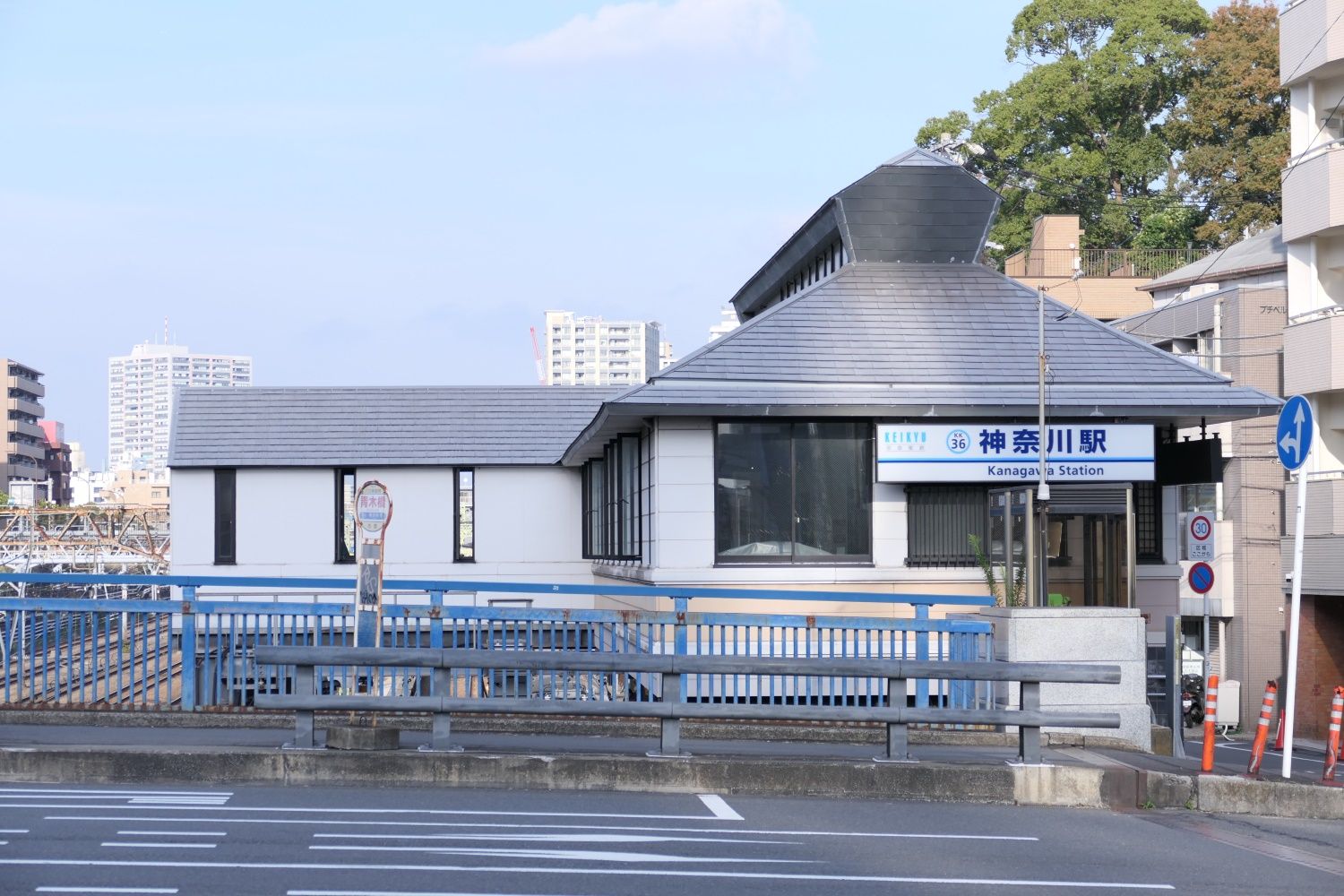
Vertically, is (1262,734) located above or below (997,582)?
below

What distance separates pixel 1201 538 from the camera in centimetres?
2964

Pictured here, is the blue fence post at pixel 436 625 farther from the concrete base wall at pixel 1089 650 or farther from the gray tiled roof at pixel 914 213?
the gray tiled roof at pixel 914 213

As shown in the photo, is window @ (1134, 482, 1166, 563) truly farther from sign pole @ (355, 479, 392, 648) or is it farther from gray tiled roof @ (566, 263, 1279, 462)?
sign pole @ (355, 479, 392, 648)

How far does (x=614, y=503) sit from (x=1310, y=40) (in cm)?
2115

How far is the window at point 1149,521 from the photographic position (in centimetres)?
2412

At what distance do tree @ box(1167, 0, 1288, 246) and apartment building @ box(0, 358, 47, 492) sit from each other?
113031 millimetres

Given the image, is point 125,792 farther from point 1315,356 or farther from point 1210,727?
point 1315,356

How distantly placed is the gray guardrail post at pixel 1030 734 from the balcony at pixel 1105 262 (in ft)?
157

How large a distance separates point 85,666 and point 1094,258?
53.0 metres

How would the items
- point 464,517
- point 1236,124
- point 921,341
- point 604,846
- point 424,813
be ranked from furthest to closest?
point 1236,124, point 464,517, point 921,341, point 424,813, point 604,846

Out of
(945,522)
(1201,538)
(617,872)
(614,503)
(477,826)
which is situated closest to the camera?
(617,872)

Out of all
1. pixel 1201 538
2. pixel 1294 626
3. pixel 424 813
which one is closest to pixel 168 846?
pixel 424 813

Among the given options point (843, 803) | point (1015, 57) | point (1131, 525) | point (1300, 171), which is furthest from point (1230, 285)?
point (843, 803)

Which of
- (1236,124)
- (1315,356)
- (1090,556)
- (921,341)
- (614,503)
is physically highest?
(1236,124)
